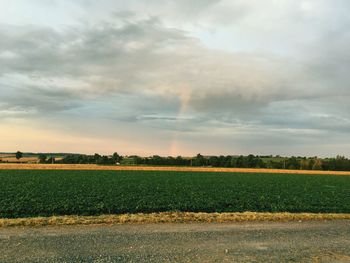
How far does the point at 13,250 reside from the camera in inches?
427

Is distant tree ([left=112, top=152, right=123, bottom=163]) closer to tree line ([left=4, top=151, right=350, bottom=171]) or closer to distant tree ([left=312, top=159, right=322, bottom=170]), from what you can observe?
tree line ([left=4, top=151, right=350, bottom=171])

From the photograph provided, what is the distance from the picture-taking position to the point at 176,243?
39.5 feet

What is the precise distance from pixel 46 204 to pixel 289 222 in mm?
14741

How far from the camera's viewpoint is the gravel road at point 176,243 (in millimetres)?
10406

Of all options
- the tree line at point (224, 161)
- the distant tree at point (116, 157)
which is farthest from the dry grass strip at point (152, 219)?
the distant tree at point (116, 157)

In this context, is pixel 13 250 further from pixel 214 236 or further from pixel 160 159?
pixel 160 159

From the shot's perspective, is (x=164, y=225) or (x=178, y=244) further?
(x=164, y=225)

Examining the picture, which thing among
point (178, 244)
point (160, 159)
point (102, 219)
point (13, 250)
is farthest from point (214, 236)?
point (160, 159)

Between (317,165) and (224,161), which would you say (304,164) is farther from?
(224,161)

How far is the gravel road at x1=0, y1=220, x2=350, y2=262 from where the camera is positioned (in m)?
10.4

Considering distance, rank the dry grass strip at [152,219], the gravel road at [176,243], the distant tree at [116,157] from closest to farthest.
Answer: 1. the gravel road at [176,243]
2. the dry grass strip at [152,219]
3. the distant tree at [116,157]

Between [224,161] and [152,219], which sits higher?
[224,161]

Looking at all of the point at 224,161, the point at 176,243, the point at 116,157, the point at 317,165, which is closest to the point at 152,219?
the point at 176,243

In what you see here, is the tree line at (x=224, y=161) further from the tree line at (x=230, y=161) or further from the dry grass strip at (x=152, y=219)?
the dry grass strip at (x=152, y=219)
